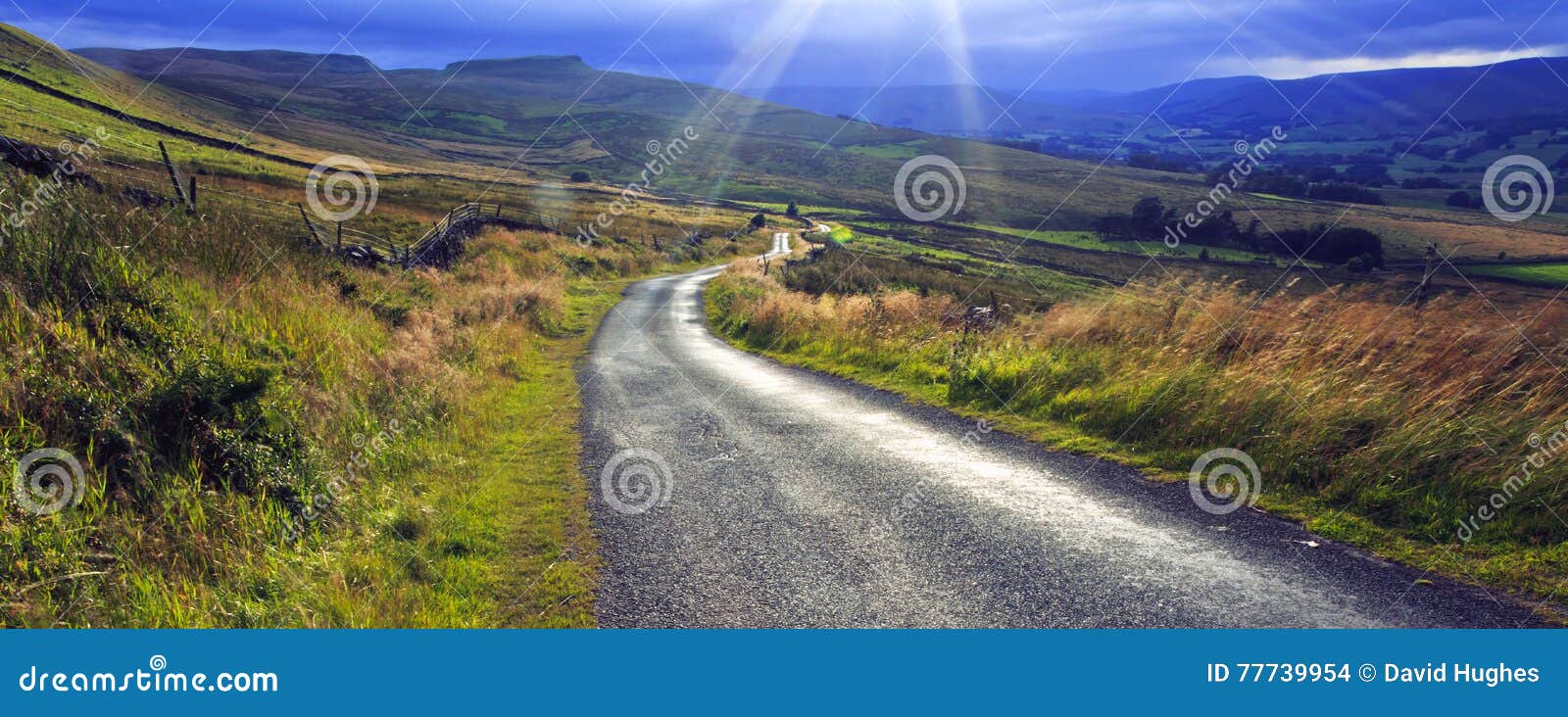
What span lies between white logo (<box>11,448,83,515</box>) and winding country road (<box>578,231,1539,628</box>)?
347 cm

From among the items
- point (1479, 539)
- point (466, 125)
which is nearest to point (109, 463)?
point (1479, 539)

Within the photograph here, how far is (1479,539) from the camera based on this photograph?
16.3 feet

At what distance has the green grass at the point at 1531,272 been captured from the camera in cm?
3634

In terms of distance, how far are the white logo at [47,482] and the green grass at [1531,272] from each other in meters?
51.6

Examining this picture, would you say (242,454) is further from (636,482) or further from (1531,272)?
(1531,272)

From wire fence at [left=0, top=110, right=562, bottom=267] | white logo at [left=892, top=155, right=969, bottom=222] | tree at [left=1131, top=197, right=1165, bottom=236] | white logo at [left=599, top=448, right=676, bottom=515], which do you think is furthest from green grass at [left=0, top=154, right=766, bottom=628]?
tree at [left=1131, top=197, right=1165, bottom=236]

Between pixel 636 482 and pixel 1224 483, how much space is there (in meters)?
5.59

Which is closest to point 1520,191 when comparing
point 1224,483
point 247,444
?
point 1224,483

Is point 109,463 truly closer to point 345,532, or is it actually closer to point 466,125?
point 345,532

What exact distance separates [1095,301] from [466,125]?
18840 centimetres

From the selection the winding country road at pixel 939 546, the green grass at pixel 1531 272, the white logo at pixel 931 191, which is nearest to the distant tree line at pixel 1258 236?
the green grass at pixel 1531 272

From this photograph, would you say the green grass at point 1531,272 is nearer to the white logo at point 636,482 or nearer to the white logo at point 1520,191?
the white logo at point 1520,191

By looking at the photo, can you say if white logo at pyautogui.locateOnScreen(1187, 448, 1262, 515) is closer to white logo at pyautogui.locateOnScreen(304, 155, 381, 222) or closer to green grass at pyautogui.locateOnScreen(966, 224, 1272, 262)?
white logo at pyautogui.locateOnScreen(304, 155, 381, 222)

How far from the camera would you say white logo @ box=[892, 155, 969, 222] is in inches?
881
